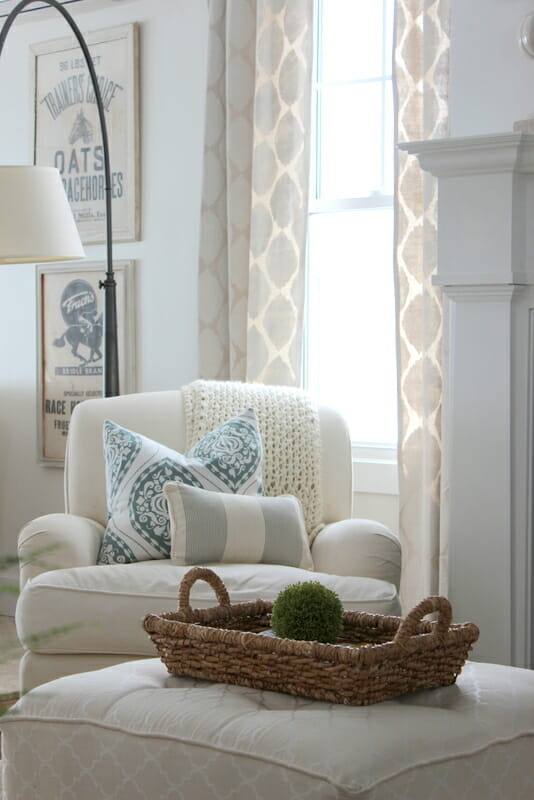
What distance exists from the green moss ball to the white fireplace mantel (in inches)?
36.9

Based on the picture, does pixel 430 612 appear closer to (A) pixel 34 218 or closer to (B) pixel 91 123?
(A) pixel 34 218

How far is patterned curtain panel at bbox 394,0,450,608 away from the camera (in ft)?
10.0

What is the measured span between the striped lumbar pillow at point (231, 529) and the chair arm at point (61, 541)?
0.23 metres

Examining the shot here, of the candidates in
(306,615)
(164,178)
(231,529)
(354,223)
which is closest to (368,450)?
(354,223)

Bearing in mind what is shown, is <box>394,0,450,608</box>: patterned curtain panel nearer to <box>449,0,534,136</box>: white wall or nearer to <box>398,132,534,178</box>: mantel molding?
<box>449,0,534,136</box>: white wall

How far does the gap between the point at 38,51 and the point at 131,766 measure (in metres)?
3.37

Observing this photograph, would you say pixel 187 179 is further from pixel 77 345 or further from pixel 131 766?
pixel 131 766

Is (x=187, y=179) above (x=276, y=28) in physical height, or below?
below

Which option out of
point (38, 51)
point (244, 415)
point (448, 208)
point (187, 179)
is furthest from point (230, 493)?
point (38, 51)

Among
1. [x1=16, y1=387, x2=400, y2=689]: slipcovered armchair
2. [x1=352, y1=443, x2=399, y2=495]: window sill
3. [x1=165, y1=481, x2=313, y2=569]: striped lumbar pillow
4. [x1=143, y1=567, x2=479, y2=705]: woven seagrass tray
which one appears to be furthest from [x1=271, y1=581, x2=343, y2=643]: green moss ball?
[x1=352, y1=443, x2=399, y2=495]: window sill

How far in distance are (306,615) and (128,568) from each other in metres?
0.86

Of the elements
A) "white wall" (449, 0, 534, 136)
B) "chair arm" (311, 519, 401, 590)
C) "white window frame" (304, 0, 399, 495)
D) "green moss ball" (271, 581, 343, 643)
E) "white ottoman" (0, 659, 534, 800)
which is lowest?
"white ottoman" (0, 659, 534, 800)

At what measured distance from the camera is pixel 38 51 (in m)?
4.17

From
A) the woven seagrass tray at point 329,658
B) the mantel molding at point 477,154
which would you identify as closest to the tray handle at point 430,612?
the woven seagrass tray at point 329,658
